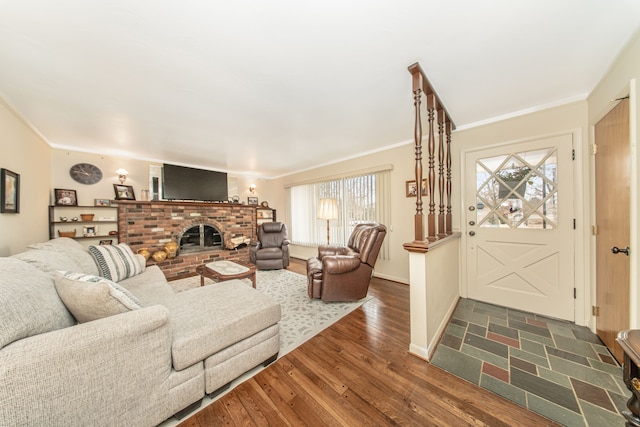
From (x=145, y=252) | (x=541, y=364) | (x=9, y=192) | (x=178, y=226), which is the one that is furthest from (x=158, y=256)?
(x=541, y=364)

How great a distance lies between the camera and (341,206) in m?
4.28

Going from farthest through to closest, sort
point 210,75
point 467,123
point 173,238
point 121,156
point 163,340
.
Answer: point 173,238, point 121,156, point 467,123, point 210,75, point 163,340

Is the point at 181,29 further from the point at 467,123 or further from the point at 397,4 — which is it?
the point at 467,123

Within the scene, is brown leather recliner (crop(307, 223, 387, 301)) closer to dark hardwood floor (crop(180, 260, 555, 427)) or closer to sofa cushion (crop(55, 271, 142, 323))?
dark hardwood floor (crop(180, 260, 555, 427))

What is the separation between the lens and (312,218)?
16.3ft

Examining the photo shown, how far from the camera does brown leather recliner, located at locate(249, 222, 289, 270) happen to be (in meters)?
4.14

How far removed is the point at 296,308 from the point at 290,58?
8.24ft

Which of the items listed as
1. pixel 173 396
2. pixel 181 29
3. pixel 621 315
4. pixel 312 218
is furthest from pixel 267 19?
pixel 312 218

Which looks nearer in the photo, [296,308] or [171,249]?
[296,308]

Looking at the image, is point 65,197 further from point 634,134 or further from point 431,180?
point 634,134

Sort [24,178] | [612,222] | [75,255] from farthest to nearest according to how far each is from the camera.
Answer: [24,178] → [75,255] → [612,222]

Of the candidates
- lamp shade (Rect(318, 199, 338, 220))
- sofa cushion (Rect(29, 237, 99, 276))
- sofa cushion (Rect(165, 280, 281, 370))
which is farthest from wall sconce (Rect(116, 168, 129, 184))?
lamp shade (Rect(318, 199, 338, 220))

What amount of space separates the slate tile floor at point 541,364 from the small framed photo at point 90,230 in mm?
5296

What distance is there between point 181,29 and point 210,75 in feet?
1.41
